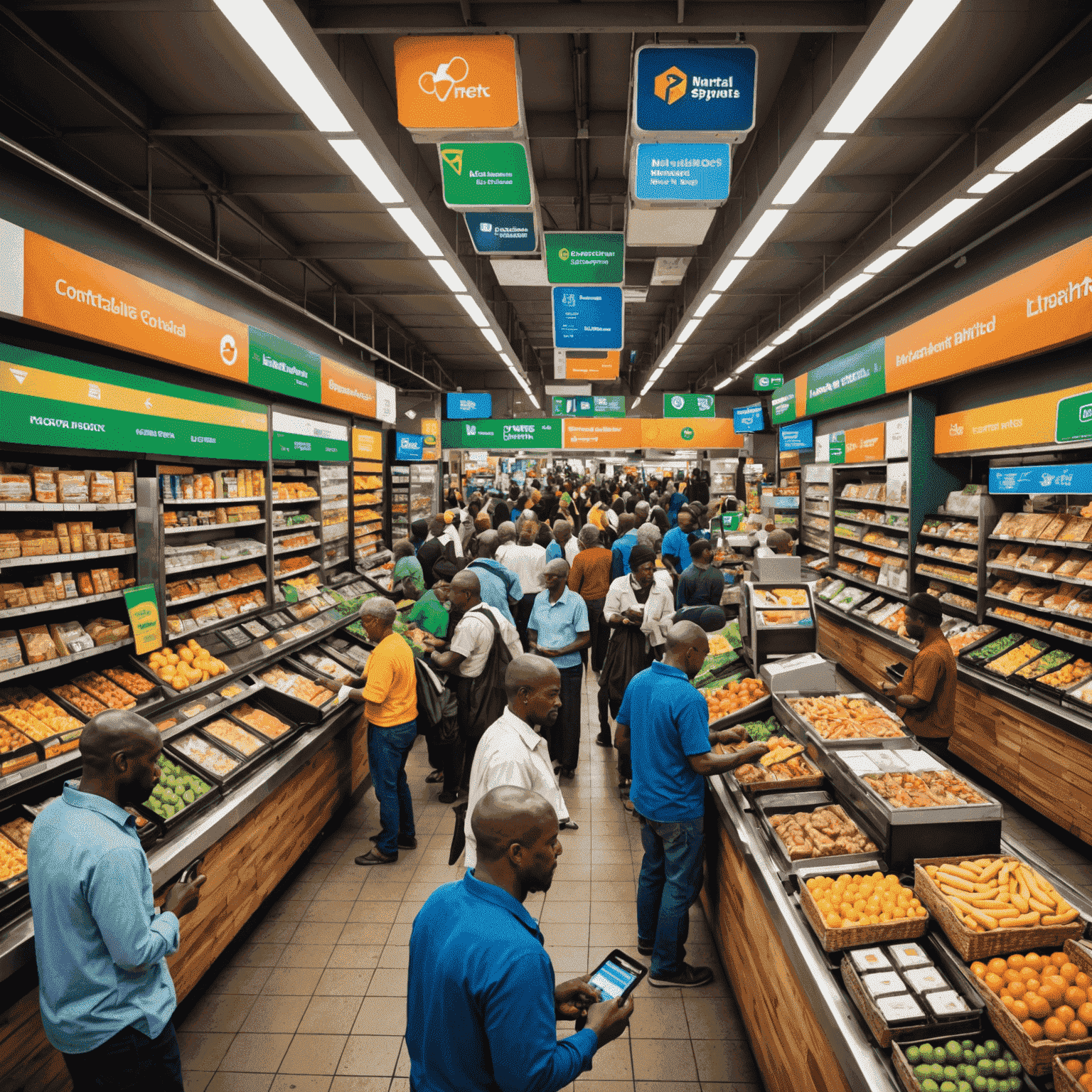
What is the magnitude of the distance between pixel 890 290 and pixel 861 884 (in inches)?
357

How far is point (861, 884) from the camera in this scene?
2.76 meters

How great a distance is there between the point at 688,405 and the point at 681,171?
1133cm

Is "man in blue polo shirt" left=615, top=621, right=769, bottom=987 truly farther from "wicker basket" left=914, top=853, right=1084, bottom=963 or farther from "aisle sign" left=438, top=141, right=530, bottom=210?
"aisle sign" left=438, top=141, right=530, bottom=210

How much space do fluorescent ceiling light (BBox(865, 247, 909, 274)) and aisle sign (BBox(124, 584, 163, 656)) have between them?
7.14 meters

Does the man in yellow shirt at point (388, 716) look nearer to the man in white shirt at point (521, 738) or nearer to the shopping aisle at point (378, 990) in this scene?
the shopping aisle at point (378, 990)

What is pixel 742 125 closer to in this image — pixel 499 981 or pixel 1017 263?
pixel 1017 263

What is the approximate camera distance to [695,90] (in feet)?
13.5

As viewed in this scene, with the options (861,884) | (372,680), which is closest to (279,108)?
(372,680)

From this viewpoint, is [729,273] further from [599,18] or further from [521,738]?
[521,738]

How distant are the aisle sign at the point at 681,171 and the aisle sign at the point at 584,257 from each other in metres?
2.68

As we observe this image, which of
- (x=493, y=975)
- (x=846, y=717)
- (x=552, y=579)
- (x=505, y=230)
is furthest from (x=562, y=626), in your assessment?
(x=493, y=975)

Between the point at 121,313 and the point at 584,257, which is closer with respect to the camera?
the point at 121,313

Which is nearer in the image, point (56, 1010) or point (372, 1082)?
point (56, 1010)

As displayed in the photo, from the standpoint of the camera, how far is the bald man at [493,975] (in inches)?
60.3
